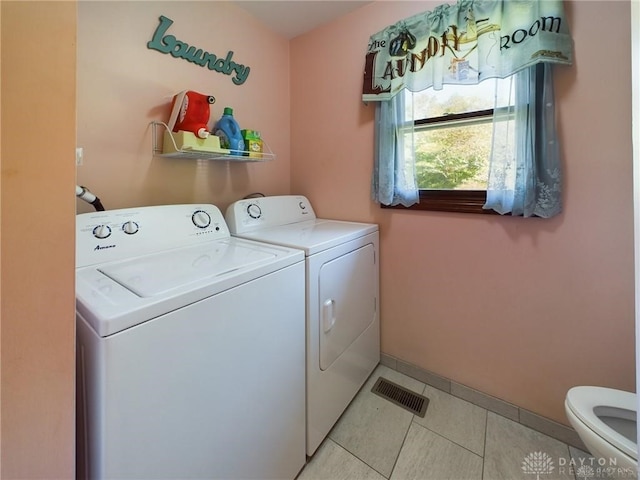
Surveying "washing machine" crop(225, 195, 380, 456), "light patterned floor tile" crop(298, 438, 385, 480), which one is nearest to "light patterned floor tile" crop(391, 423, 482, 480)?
"light patterned floor tile" crop(298, 438, 385, 480)

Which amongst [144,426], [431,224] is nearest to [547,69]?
[431,224]

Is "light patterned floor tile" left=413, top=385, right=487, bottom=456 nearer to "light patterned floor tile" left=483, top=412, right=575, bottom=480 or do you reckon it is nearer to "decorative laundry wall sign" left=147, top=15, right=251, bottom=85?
"light patterned floor tile" left=483, top=412, right=575, bottom=480

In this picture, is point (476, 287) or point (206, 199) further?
point (206, 199)

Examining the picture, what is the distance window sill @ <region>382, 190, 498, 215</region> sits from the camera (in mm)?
1540

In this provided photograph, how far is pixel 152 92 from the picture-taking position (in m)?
1.48

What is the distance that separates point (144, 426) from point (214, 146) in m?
1.30

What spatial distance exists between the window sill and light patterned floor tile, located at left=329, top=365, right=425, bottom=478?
3.80ft

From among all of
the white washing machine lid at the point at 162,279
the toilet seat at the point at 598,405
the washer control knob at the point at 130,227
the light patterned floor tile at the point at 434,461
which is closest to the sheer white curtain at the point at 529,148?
the toilet seat at the point at 598,405

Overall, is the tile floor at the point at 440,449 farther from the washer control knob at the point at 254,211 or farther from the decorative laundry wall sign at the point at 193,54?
the decorative laundry wall sign at the point at 193,54

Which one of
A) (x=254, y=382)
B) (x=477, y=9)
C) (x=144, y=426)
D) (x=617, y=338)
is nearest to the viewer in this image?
(x=144, y=426)

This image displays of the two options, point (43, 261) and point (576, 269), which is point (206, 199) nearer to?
point (43, 261)

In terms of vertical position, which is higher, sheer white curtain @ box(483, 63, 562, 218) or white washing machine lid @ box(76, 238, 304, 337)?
sheer white curtain @ box(483, 63, 562, 218)

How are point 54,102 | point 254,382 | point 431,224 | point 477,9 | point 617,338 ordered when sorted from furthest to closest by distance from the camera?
point 431,224, point 477,9, point 617,338, point 254,382, point 54,102

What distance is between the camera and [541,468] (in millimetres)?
1275
